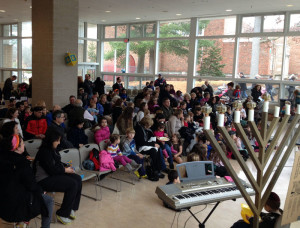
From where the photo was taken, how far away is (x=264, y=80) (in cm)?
1536

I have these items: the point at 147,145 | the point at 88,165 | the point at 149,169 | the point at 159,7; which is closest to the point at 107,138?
the point at 147,145

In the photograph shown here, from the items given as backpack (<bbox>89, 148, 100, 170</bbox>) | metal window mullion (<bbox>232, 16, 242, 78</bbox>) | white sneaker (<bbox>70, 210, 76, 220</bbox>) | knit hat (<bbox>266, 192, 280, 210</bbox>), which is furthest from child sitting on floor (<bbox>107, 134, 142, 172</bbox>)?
metal window mullion (<bbox>232, 16, 242, 78</bbox>)

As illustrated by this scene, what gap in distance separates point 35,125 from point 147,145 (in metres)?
2.35

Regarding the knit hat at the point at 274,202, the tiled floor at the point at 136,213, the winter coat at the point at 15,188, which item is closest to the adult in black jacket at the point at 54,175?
the tiled floor at the point at 136,213

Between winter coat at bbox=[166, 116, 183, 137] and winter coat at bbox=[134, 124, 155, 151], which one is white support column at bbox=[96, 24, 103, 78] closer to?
winter coat at bbox=[166, 116, 183, 137]

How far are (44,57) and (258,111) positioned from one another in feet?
25.7

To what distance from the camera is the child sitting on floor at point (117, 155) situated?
5.99 metres

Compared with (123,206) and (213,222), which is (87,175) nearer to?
(123,206)

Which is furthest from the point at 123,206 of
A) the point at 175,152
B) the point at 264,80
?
the point at 264,80

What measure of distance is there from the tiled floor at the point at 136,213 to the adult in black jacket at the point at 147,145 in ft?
2.71

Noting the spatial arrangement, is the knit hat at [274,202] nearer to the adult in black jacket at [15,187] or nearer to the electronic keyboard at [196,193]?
the electronic keyboard at [196,193]

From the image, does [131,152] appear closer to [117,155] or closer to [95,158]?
[117,155]

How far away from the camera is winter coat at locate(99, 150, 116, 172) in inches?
217

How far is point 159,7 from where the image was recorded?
14.2 meters
